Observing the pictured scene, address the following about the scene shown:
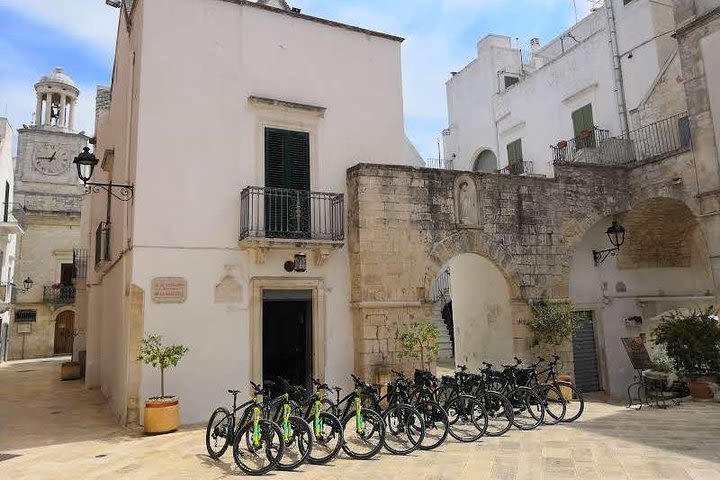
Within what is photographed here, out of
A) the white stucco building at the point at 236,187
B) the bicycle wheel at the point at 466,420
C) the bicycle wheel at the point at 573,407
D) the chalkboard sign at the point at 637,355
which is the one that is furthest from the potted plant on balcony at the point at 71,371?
the chalkboard sign at the point at 637,355

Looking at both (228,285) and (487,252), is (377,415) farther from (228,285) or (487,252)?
(487,252)

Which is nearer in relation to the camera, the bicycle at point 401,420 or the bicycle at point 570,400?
the bicycle at point 401,420

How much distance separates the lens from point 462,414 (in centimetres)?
862

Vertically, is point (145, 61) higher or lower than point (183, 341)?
higher

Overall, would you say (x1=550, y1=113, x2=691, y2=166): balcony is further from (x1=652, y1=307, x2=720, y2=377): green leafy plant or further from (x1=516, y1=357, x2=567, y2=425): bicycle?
(x1=516, y1=357, x2=567, y2=425): bicycle

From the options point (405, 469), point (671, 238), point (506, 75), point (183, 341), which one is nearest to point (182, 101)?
point (183, 341)

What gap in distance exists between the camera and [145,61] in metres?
10.2

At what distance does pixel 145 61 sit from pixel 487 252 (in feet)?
26.4

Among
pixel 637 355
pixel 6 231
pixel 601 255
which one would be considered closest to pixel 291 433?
pixel 637 355

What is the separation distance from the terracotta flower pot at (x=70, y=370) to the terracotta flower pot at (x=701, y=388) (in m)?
17.9

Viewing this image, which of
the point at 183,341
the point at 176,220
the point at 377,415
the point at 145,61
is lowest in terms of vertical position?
the point at 377,415

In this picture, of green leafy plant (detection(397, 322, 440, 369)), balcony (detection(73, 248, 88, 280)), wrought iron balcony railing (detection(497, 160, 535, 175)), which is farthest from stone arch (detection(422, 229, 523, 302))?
balcony (detection(73, 248, 88, 280))

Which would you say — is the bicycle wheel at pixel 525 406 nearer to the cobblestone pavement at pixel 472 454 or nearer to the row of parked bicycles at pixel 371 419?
the row of parked bicycles at pixel 371 419

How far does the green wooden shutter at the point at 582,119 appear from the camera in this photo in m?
17.9
